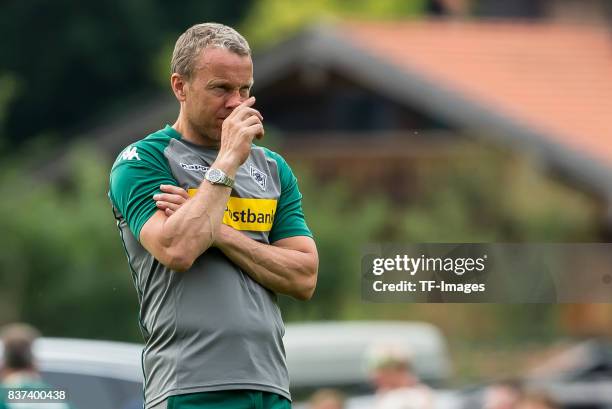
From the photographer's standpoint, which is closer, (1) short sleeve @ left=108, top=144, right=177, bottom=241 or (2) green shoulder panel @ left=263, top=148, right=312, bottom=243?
(1) short sleeve @ left=108, top=144, right=177, bottom=241

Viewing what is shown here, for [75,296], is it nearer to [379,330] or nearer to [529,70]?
[379,330]

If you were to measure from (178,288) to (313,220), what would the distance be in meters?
12.0

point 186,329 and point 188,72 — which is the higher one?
point 188,72

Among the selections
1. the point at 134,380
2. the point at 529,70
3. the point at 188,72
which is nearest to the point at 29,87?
the point at 529,70

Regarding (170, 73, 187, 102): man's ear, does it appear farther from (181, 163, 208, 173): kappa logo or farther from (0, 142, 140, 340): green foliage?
(0, 142, 140, 340): green foliage

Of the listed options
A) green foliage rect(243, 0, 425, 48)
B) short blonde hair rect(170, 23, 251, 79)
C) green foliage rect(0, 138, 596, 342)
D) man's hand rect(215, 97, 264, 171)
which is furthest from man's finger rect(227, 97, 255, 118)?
green foliage rect(243, 0, 425, 48)

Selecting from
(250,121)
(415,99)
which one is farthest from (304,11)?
(250,121)

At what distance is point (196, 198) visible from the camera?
152 inches

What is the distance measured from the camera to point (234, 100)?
404 cm

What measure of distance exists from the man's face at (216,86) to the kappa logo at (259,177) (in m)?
0.15

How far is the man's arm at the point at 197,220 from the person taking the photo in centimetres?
382

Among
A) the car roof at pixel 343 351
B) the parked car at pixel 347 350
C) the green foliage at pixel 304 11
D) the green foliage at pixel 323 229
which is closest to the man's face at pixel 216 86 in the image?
the parked car at pixel 347 350

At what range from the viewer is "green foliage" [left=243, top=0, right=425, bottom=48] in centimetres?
3148

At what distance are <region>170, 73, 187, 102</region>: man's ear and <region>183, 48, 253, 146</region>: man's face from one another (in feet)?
0.06
